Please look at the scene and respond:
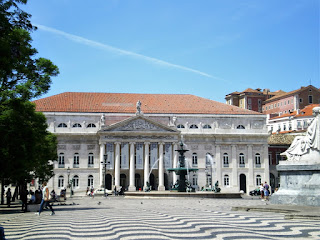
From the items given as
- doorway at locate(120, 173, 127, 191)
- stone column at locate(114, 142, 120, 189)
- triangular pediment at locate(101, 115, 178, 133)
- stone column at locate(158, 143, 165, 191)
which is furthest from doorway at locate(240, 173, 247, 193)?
stone column at locate(114, 142, 120, 189)

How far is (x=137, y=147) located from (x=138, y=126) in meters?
3.15

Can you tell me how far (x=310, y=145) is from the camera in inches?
829

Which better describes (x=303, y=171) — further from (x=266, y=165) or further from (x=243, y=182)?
(x=243, y=182)

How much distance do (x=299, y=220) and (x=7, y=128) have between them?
1704cm

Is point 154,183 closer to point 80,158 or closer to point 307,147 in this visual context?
point 80,158

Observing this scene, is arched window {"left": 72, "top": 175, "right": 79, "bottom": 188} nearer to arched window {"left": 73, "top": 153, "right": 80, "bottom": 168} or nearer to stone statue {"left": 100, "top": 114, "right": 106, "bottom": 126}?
arched window {"left": 73, "top": 153, "right": 80, "bottom": 168}

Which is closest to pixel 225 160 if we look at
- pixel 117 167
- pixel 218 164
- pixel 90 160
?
pixel 218 164

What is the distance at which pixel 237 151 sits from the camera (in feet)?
234

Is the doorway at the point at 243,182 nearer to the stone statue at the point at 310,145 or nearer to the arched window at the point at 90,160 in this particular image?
the arched window at the point at 90,160

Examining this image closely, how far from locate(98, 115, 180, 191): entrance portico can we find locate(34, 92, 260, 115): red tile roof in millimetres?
3976

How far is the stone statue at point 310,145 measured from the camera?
20812mm

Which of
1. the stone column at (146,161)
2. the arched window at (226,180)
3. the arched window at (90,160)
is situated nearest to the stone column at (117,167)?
the stone column at (146,161)

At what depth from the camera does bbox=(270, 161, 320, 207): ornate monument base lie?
19938mm

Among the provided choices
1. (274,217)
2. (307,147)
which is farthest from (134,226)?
(307,147)
